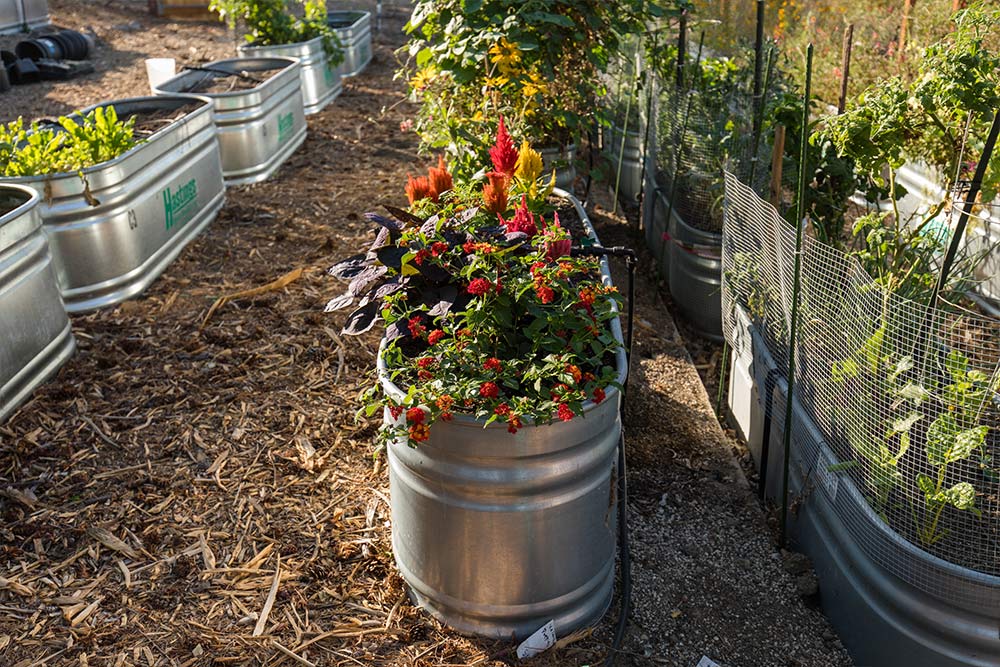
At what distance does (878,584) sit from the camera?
2443mm

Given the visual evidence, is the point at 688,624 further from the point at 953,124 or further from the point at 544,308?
the point at 953,124

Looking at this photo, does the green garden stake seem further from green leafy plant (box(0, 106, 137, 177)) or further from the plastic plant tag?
green leafy plant (box(0, 106, 137, 177))

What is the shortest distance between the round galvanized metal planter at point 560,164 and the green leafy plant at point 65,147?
7.25ft

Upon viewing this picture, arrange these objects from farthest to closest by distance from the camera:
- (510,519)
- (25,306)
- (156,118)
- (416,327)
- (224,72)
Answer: (224,72) < (156,118) < (25,306) < (416,327) < (510,519)

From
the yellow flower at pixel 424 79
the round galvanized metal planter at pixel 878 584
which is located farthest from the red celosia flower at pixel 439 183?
the yellow flower at pixel 424 79

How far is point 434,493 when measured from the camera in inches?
95.5

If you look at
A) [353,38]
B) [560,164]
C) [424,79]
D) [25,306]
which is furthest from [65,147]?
[353,38]

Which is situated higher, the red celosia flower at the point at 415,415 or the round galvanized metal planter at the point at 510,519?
the red celosia flower at the point at 415,415

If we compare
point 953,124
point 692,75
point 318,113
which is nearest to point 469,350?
point 953,124

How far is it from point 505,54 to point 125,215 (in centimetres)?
207

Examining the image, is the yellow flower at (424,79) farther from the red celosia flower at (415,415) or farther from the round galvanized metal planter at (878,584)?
the red celosia flower at (415,415)

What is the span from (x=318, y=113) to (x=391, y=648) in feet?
23.6

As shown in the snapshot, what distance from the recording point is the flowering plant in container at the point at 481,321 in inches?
90.9

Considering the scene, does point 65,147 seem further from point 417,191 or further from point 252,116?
point 417,191
